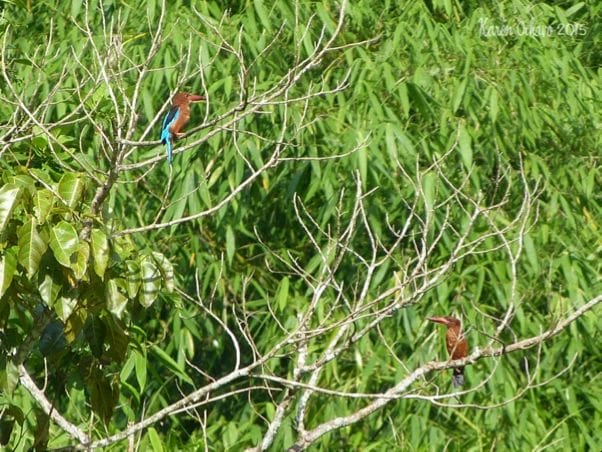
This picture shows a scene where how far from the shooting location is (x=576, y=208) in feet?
18.0

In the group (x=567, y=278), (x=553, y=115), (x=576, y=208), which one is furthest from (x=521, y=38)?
(x=567, y=278)

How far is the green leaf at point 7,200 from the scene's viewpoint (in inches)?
105

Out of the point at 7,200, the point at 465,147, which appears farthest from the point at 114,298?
the point at 465,147

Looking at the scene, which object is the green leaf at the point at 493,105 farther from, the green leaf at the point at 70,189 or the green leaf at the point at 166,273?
the green leaf at the point at 70,189

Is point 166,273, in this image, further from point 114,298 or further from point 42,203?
point 42,203

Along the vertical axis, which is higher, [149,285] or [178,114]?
[149,285]

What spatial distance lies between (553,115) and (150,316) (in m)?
1.90

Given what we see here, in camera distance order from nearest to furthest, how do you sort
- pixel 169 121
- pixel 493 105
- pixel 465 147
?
pixel 169 121
pixel 465 147
pixel 493 105

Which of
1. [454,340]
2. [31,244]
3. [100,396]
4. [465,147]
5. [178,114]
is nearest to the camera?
[31,244]

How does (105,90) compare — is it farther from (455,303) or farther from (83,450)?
(455,303)

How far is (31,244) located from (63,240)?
0.22ft

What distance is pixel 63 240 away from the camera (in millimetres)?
2689

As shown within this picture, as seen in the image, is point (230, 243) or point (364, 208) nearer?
point (364, 208)

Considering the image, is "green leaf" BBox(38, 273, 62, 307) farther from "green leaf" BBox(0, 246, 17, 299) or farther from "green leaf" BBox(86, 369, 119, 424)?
"green leaf" BBox(86, 369, 119, 424)
